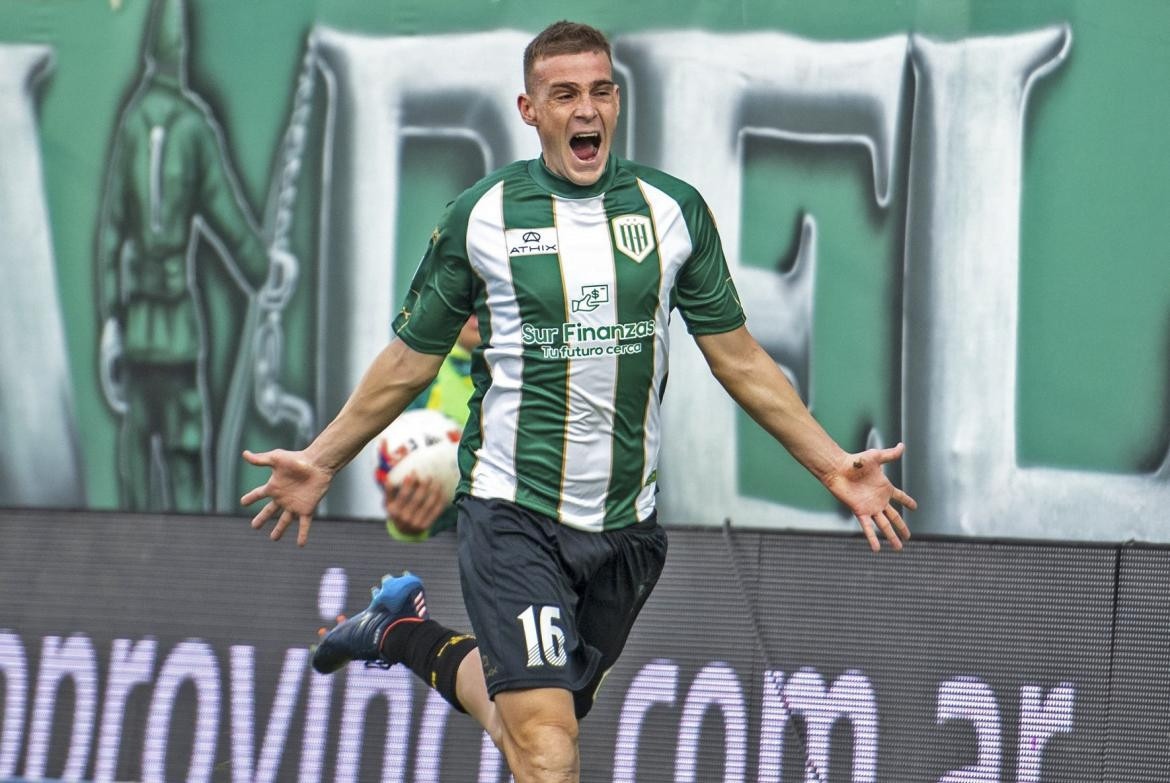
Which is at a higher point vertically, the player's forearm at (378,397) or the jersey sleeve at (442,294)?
the jersey sleeve at (442,294)

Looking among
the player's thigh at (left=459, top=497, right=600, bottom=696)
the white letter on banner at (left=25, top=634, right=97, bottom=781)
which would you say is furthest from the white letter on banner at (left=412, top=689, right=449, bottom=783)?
the player's thigh at (left=459, top=497, right=600, bottom=696)

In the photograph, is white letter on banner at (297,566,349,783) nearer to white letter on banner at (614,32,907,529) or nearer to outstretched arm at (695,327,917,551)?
white letter on banner at (614,32,907,529)

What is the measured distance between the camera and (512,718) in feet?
14.8

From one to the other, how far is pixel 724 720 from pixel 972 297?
196 centimetres

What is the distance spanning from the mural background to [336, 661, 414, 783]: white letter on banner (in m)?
1.32

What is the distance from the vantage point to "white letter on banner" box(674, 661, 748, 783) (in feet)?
19.8

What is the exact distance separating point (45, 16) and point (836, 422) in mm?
3946

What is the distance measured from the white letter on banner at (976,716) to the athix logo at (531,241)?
229cm

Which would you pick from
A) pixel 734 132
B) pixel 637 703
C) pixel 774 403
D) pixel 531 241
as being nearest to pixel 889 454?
pixel 774 403

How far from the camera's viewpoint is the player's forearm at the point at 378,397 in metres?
4.80

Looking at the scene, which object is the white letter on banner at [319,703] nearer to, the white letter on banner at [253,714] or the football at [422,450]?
the white letter on banner at [253,714]

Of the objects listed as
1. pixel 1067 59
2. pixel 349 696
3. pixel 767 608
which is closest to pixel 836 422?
pixel 767 608

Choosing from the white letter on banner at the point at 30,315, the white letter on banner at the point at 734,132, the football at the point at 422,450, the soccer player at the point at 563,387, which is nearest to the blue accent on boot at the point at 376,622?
the football at the point at 422,450

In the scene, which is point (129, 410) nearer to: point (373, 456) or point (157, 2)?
point (373, 456)
